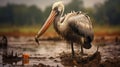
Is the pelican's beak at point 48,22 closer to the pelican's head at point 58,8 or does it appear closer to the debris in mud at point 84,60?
the pelican's head at point 58,8

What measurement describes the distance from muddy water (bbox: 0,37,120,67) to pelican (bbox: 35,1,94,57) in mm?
113

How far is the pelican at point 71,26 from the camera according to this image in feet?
16.9

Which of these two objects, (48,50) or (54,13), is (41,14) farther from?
(48,50)

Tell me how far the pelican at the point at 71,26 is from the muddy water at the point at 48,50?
0.11 meters

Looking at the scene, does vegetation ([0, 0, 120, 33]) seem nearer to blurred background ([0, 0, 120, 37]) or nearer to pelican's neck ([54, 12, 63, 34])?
blurred background ([0, 0, 120, 37])

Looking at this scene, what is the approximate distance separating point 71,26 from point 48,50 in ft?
1.56

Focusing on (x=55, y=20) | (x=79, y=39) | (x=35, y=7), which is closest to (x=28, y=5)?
(x=35, y=7)

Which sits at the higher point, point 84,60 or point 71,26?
point 71,26

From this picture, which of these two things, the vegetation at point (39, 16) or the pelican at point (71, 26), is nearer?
the pelican at point (71, 26)

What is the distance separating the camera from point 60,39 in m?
5.27

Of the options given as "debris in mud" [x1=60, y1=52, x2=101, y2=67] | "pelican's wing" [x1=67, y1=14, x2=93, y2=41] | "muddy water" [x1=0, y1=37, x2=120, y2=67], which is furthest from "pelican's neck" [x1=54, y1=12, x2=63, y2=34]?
"debris in mud" [x1=60, y1=52, x2=101, y2=67]

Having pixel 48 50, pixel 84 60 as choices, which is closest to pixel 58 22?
pixel 48 50

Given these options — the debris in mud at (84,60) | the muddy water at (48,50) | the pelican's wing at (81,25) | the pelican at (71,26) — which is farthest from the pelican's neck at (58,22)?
the debris in mud at (84,60)

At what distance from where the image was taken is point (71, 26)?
5.14 meters
